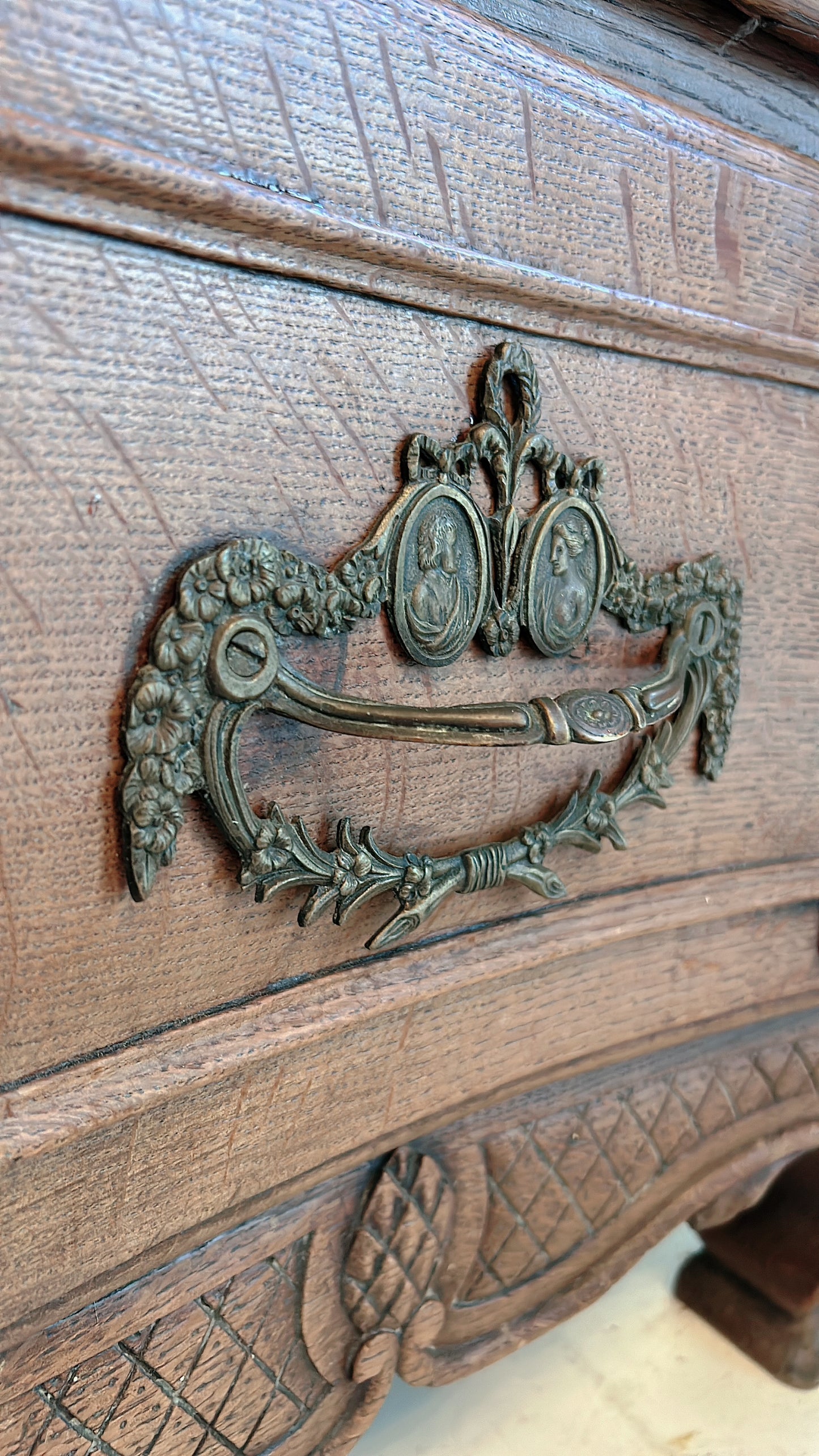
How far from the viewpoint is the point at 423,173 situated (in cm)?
39

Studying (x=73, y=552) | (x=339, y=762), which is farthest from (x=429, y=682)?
(x=73, y=552)

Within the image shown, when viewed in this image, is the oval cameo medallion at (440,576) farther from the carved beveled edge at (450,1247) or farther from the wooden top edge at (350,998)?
the carved beveled edge at (450,1247)

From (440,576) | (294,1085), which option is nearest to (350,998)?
(294,1085)

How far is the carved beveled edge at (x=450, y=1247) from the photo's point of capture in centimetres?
44

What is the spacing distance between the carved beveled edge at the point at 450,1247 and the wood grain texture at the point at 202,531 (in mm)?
132

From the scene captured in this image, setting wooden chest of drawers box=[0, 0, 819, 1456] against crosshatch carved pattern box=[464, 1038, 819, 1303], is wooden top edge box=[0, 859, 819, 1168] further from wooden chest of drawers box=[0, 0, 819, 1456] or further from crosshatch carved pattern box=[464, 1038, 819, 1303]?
crosshatch carved pattern box=[464, 1038, 819, 1303]

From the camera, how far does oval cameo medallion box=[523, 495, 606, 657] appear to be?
45 centimetres

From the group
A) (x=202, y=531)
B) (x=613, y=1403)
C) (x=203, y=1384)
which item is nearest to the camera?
(x=202, y=531)

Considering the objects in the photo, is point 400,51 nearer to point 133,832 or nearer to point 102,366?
point 102,366

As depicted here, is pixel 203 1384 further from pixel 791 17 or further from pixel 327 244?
pixel 791 17

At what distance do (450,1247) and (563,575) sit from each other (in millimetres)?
330

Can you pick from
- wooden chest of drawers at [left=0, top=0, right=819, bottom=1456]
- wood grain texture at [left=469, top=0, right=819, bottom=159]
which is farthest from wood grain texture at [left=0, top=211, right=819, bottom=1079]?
wood grain texture at [left=469, top=0, right=819, bottom=159]

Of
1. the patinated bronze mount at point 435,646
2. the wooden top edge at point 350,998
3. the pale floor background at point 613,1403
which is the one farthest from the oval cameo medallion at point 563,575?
the pale floor background at point 613,1403

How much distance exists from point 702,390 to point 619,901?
244 millimetres
